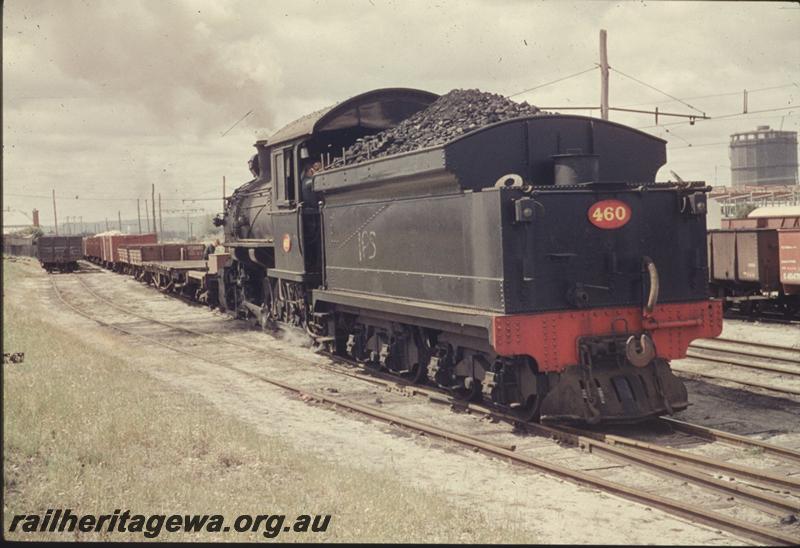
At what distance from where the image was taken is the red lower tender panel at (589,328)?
7426 millimetres

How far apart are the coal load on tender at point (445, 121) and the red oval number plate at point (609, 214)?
62.0 inches

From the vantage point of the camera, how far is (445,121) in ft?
31.5

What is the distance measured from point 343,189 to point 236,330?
7263 mm

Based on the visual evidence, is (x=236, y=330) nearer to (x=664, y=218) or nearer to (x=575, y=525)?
(x=664, y=218)

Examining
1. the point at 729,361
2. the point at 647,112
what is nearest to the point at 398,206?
the point at 729,361

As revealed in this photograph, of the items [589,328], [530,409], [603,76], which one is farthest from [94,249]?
[589,328]

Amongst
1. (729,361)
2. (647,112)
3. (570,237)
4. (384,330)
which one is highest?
(647,112)

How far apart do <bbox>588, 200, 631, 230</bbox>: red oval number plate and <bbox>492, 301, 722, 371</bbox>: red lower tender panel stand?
0.84 m

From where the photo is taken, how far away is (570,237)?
766cm

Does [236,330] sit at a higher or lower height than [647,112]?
lower

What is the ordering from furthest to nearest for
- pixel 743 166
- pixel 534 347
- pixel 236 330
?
1. pixel 743 166
2. pixel 236 330
3. pixel 534 347

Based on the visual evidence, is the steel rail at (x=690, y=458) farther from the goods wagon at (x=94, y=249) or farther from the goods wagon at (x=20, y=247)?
the goods wagon at (x=20, y=247)

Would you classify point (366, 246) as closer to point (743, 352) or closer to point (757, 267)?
point (743, 352)

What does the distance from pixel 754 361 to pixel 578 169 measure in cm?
628
